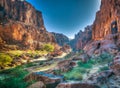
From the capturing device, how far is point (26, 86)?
1011 cm

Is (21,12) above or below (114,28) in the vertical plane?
above

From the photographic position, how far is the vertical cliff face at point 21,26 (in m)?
78.7

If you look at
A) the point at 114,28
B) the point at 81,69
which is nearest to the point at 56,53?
the point at 114,28

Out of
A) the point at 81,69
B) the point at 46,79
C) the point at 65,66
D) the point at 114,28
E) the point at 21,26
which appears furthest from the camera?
the point at 21,26

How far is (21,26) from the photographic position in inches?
3477

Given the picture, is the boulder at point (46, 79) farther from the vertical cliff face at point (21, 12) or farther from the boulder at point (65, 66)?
the vertical cliff face at point (21, 12)

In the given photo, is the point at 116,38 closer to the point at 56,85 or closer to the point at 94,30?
the point at 56,85

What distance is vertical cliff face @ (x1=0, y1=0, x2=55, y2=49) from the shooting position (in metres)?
78.7

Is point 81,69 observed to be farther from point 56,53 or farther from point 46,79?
point 56,53

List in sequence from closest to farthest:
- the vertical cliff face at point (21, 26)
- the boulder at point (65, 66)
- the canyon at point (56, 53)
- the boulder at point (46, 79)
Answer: the boulder at point (46, 79) → the canyon at point (56, 53) → the boulder at point (65, 66) → the vertical cliff face at point (21, 26)

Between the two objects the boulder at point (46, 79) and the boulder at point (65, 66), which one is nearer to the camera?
the boulder at point (46, 79)

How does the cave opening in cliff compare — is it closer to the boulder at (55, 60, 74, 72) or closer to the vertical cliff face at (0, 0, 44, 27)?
the boulder at (55, 60, 74, 72)

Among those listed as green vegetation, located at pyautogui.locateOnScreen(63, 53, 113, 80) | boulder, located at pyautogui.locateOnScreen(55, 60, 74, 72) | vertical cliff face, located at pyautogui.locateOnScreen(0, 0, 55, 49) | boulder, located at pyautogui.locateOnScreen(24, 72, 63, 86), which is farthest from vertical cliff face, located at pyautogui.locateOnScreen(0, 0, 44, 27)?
boulder, located at pyautogui.locateOnScreen(24, 72, 63, 86)

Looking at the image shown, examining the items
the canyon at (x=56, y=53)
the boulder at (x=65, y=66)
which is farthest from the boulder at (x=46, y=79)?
the boulder at (x=65, y=66)
